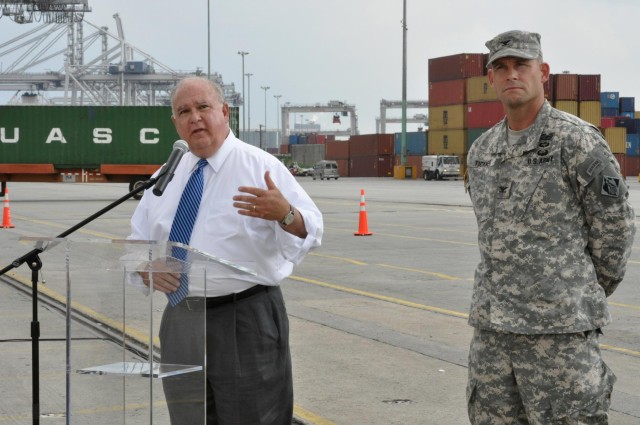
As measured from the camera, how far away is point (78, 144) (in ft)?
130

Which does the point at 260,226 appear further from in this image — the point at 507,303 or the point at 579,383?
the point at 579,383

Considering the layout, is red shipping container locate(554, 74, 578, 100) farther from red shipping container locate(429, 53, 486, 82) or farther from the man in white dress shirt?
the man in white dress shirt

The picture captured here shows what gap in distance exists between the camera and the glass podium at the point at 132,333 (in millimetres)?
3381

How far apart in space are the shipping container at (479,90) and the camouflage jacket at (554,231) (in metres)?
73.5

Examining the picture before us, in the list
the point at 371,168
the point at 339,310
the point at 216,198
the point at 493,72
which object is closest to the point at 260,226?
the point at 216,198

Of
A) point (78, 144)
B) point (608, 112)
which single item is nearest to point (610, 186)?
point (78, 144)

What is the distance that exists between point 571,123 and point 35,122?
37701mm

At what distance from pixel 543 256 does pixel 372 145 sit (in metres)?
89.3

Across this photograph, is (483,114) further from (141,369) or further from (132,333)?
(141,369)

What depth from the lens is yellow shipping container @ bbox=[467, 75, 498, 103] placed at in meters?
76.8

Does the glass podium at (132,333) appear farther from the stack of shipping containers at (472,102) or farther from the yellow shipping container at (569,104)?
the yellow shipping container at (569,104)

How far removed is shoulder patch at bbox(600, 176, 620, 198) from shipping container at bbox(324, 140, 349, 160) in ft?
309

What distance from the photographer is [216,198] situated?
12.3 feet

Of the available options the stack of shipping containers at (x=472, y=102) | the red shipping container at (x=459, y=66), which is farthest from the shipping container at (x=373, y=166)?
the red shipping container at (x=459, y=66)
